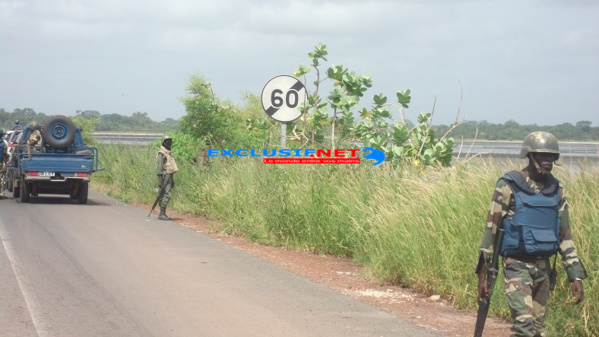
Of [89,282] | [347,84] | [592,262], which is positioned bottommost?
[89,282]

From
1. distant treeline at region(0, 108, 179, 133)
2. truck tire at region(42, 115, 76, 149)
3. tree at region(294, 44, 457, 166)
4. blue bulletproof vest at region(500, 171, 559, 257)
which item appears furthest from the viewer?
distant treeline at region(0, 108, 179, 133)

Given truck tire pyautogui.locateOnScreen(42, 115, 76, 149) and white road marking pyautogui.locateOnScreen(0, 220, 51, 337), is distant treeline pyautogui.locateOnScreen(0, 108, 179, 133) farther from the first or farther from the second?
white road marking pyautogui.locateOnScreen(0, 220, 51, 337)

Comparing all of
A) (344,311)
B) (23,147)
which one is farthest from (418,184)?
(23,147)

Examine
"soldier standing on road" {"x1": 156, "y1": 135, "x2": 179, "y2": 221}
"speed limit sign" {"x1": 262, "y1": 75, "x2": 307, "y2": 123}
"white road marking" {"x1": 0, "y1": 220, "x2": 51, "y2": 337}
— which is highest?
"speed limit sign" {"x1": 262, "y1": 75, "x2": 307, "y2": 123}

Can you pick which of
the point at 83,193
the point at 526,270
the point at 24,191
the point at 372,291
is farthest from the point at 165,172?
the point at 526,270

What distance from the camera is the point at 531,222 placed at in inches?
246

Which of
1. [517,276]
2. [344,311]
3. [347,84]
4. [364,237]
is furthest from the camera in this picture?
[347,84]

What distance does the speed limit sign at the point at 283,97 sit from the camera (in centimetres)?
1466

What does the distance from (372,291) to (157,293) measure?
8.57 feet

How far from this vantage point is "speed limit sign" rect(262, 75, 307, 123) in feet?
48.1

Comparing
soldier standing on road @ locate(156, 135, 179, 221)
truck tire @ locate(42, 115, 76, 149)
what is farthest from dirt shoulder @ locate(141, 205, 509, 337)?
truck tire @ locate(42, 115, 76, 149)

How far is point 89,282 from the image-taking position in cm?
1028

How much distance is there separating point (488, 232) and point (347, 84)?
10.8 m

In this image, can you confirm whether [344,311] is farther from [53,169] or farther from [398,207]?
[53,169]
